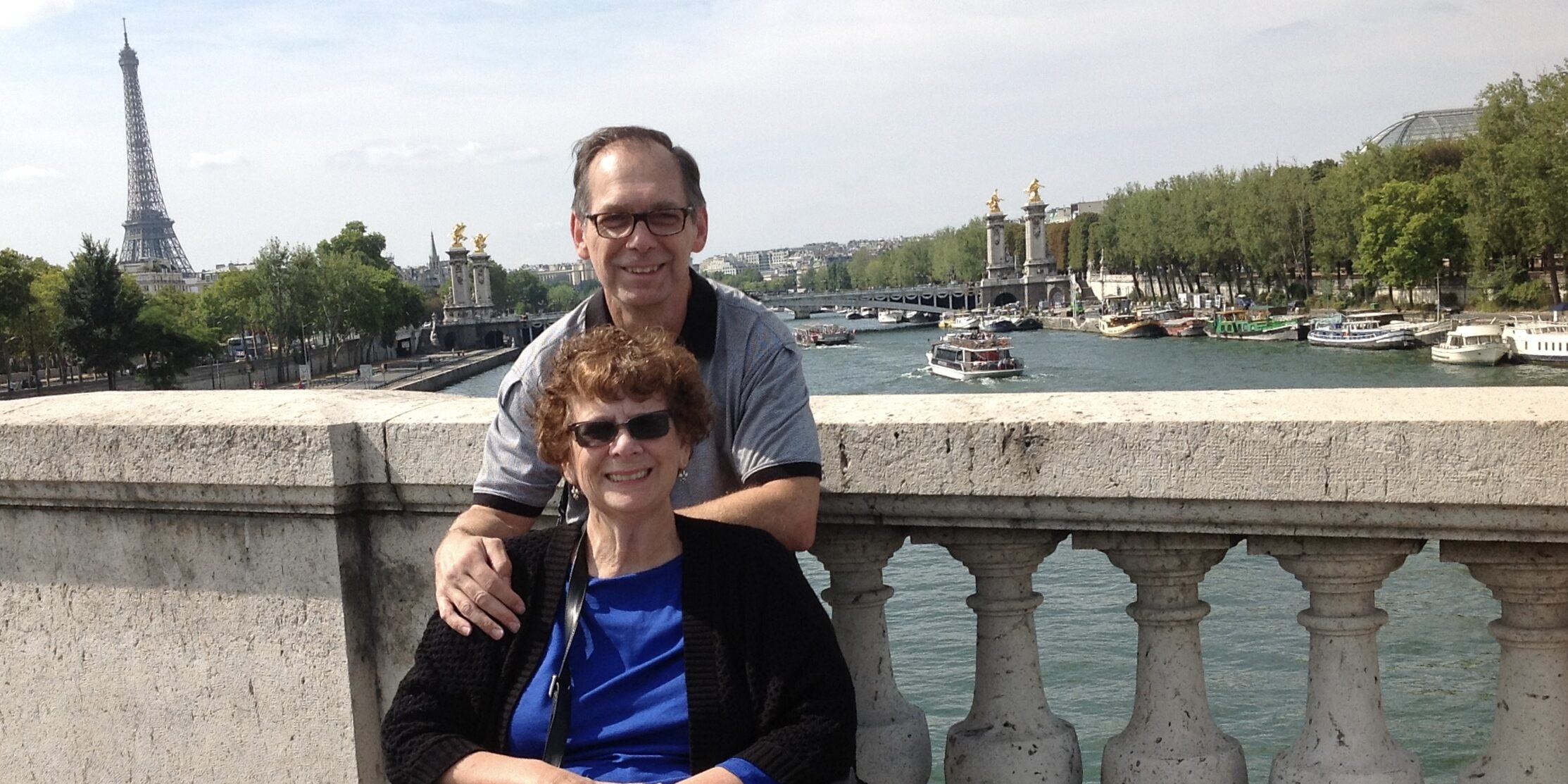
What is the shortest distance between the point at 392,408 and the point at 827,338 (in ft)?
211

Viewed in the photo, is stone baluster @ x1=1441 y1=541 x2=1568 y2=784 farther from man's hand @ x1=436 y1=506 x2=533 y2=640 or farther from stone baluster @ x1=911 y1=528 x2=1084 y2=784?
man's hand @ x1=436 y1=506 x2=533 y2=640

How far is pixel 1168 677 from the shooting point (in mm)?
2180

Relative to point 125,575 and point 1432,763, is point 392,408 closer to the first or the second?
point 125,575

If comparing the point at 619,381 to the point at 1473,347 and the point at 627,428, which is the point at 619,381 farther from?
the point at 1473,347

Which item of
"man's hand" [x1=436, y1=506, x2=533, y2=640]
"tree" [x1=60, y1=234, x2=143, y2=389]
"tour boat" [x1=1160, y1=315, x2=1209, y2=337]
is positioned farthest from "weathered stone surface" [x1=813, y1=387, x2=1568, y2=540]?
"tour boat" [x1=1160, y1=315, x2=1209, y2=337]

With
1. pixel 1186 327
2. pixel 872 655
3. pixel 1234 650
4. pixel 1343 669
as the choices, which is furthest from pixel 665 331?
pixel 1186 327

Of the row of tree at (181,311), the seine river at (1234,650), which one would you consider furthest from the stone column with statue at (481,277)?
the seine river at (1234,650)

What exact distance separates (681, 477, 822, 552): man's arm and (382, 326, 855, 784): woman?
29 millimetres

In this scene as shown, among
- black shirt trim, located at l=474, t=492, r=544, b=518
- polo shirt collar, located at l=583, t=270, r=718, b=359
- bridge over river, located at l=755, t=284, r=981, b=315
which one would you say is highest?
polo shirt collar, located at l=583, t=270, r=718, b=359

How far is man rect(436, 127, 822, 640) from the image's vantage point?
2.17 meters

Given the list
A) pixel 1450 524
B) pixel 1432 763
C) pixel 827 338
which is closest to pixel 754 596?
pixel 1450 524

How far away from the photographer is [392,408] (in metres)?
2.61

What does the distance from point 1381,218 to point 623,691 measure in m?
46.7

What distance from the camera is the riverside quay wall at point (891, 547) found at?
1964mm
